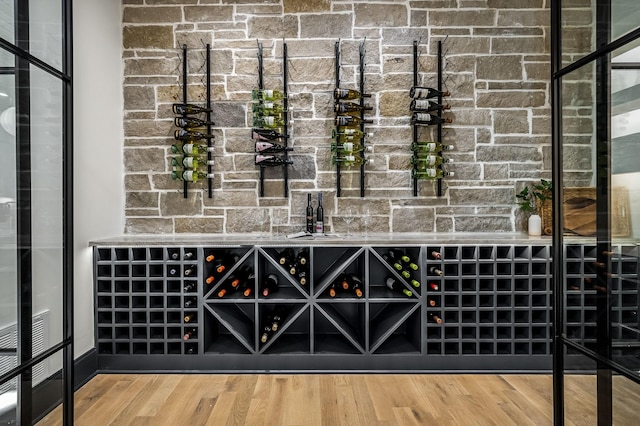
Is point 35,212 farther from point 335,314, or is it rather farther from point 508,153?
point 508,153

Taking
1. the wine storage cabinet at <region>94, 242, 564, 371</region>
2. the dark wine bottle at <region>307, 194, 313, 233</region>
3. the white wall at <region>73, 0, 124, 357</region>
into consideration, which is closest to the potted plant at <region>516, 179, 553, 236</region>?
the wine storage cabinet at <region>94, 242, 564, 371</region>

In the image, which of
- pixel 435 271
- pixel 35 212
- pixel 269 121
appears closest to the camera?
pixel 35 212

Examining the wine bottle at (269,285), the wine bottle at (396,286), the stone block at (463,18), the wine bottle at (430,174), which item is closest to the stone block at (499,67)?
the stone block at (463,18)

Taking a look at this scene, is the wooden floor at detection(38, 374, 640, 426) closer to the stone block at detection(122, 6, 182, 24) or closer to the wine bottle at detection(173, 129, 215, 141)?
the wine bottle at detection(173, 129, 215, 141)

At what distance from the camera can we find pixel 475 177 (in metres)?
3.34

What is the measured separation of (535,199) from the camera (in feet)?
10.9

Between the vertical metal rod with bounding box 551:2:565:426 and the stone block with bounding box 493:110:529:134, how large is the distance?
1794mm

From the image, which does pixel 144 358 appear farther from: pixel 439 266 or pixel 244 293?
pixel 439 266

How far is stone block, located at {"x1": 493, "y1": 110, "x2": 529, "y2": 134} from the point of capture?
10.9ft

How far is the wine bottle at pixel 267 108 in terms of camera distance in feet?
10.4

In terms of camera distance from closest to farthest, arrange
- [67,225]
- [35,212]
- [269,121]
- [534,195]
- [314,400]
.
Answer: [35,212]
[67,225]
[314,400]
[269,121]
[534,195]

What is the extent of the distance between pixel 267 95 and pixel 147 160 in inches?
42.7

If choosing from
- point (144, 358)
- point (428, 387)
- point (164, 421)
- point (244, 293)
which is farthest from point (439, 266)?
point (144, 358)

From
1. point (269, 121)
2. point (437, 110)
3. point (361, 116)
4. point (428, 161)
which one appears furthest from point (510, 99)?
point (269, 121)
